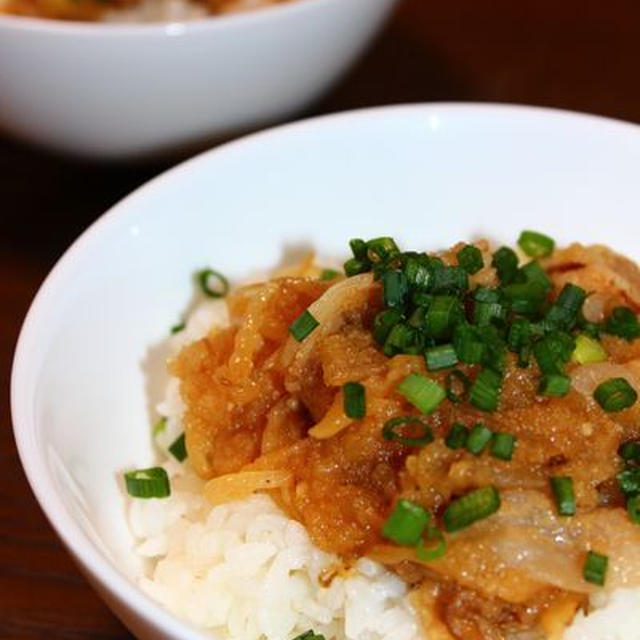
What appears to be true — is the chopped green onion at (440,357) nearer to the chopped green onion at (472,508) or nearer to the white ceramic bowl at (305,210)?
the chopped green onion at (472,508)

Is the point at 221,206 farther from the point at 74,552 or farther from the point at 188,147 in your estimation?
the point at 74,552

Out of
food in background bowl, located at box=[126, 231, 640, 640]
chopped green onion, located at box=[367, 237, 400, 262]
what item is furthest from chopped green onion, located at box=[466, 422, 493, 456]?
chopped green onion, located at box=[367, 237, 400, 262]

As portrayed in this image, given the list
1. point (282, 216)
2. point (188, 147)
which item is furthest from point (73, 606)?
point (188, 147)

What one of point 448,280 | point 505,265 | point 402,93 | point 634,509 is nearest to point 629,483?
point 634,509

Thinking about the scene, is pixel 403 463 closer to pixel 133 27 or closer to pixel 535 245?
pixel 535 245

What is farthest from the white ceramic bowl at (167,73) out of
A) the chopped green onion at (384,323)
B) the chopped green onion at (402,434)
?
the chopped green onion at (402,434)

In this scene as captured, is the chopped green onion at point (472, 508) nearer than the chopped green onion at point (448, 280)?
Yes
